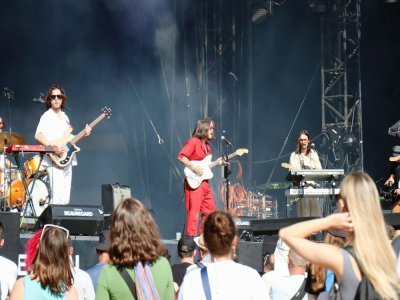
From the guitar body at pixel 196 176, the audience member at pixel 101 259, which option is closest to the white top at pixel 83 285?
the audience member at pixel 101 259

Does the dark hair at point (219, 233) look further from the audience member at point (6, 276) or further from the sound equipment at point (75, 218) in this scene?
the sound equipment at point (75, 218)

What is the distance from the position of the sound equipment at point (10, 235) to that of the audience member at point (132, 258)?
4.09m

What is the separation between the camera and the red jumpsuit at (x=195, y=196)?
11031 mm

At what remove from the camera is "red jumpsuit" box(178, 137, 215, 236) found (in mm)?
11031

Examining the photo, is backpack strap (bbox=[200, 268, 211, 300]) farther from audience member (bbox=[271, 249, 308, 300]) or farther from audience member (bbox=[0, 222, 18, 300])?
audience member (bbox=[0, 222, 18, 300])

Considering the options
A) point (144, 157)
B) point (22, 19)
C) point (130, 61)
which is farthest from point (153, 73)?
point (22, 19)

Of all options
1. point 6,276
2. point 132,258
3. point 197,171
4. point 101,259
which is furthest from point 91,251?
point 132,258

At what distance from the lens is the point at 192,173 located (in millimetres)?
11125

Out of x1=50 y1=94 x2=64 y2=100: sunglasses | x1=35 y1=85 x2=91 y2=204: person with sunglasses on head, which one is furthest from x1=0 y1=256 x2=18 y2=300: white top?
x1=50 y1=94 x2=64 y2=100: sunglasses

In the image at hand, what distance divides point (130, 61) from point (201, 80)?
161 centimetres

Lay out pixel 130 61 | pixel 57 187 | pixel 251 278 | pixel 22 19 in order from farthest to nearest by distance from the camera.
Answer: pixel 130 61 → pixel 22 19 → pixel 57 187 → pixel 251 278

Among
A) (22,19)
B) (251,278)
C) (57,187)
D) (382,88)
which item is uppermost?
(22,19)

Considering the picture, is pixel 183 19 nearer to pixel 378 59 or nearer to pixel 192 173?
pixel 378 59

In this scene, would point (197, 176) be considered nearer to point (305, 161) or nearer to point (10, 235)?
point (305, 161)
